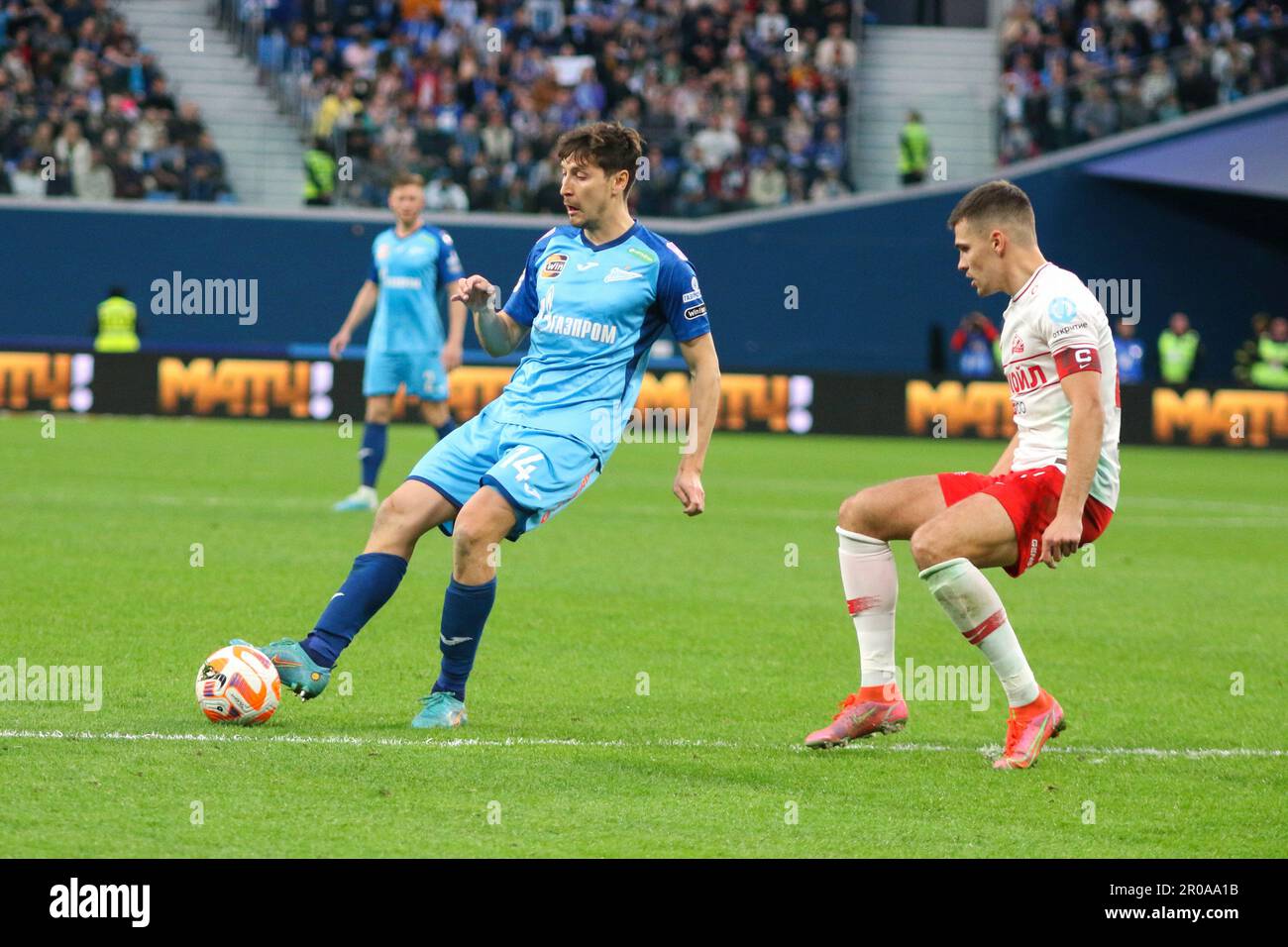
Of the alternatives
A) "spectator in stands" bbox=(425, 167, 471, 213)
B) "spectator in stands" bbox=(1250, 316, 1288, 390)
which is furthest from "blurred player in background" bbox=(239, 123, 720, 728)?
"spectator in stands" bbox=(425, 167, 471, 213)

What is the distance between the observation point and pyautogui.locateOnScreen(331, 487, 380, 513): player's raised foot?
46.5 ft

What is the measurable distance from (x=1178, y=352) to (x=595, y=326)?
2466 centimetres

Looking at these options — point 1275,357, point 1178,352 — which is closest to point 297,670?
point 1275,357

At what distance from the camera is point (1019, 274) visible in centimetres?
627

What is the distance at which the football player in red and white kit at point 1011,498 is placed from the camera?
19.8 ft

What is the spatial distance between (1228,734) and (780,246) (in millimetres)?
24378

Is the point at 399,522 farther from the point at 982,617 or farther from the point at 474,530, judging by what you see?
the point at 982,617

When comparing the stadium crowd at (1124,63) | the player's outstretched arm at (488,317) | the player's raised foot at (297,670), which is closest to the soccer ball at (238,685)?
the player's raised foot at (297,670)

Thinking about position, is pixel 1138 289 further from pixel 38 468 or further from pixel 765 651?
pixel 765 651

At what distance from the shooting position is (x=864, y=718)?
6449 millimetres

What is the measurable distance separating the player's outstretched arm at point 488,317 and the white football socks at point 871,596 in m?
1.44

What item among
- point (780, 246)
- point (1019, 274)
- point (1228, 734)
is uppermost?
point (780, 246)

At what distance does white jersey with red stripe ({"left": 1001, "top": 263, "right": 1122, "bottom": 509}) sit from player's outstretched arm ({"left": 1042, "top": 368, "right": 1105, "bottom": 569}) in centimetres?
5
